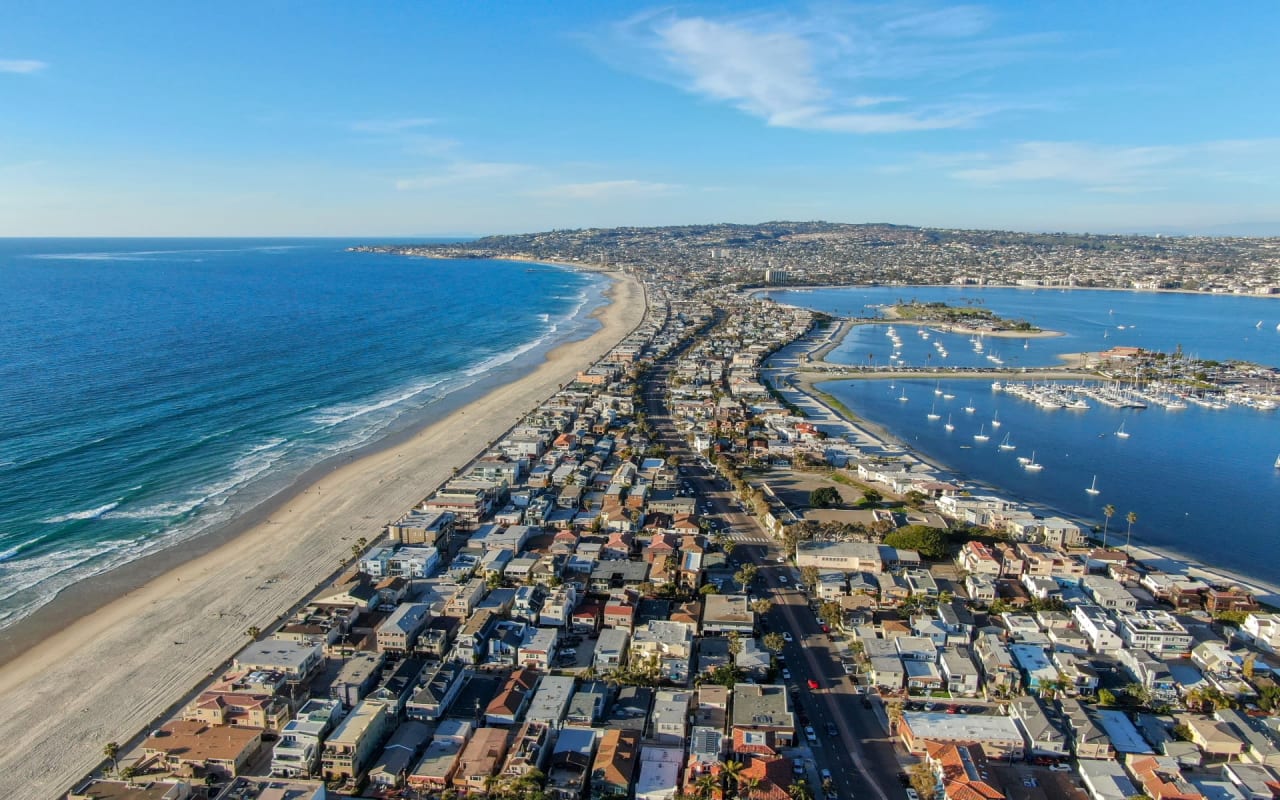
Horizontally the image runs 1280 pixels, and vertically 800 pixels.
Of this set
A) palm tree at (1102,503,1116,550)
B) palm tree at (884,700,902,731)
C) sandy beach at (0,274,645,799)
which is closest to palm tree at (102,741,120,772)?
sandy beach at (0,274,645,799)

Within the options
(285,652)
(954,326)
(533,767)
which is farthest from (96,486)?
(954,326)

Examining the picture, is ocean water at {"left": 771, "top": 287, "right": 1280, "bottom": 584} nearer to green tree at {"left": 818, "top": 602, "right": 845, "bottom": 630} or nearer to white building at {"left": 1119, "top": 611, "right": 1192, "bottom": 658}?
white building at {"left": 1119, "top": 611, "right": 1192, "bottom": 658}

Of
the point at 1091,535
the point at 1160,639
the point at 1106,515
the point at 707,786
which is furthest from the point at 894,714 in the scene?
the point at 1106,515

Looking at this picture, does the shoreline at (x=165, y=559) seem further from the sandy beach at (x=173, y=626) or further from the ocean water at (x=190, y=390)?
the ocean water at (x=190, y=390)

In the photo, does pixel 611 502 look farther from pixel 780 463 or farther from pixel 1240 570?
pixel 1240 570

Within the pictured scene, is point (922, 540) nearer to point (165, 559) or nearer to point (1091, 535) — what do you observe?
point (1091, 535)
